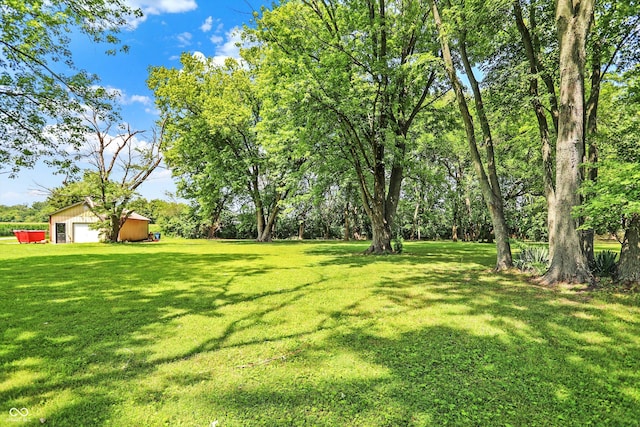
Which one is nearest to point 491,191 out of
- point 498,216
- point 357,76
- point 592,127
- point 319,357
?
point 498,216

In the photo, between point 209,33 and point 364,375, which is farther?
point 209,33

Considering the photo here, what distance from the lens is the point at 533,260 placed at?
28.0ft

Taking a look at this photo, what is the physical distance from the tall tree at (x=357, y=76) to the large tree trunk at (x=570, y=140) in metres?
4.45

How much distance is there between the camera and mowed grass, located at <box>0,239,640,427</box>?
93.3 inches

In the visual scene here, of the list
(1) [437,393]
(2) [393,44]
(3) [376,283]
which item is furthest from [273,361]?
(2) [393,44]

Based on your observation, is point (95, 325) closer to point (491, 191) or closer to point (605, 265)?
point (491, 191)

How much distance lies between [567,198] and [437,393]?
6115 mm

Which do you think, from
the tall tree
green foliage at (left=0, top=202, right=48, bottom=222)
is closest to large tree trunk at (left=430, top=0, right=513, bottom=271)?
the tall tree

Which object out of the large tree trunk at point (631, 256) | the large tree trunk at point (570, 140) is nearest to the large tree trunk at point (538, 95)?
the large tree trunk at point (570, 140)

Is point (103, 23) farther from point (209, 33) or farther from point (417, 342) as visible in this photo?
point (417, 342)

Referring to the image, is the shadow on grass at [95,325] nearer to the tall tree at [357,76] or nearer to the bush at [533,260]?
the bush at [533,260]

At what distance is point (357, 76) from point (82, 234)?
28.9m

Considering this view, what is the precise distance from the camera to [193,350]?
11.4 ft

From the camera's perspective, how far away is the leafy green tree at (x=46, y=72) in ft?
27.5
